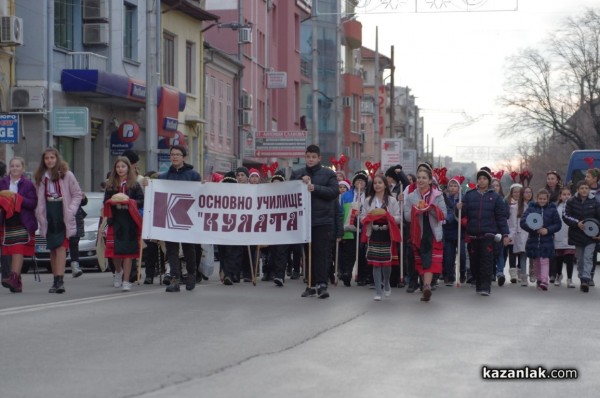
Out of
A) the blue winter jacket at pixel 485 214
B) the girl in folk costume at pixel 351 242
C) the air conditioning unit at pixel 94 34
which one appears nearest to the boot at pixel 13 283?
the girl in folk costume at pixel 351 242

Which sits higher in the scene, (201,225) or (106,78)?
(106,78)

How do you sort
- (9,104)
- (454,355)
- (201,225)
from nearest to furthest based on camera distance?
(454,355), (201,225), (9,104)

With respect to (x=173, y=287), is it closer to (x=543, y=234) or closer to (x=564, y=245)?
(x=543, y=234)

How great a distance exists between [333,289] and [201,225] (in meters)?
2.31

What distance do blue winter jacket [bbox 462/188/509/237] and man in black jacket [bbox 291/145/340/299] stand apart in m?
3.05

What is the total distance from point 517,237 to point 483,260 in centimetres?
355

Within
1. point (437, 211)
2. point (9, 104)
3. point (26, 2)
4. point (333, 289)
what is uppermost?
point (26, 2)

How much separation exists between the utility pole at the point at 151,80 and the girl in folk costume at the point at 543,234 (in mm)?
13216

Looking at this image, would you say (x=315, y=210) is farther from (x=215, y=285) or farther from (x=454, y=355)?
(x=454, y=355)

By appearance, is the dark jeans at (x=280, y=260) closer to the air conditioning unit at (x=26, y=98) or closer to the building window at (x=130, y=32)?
the air conditioning unit at (x=26, y=98)

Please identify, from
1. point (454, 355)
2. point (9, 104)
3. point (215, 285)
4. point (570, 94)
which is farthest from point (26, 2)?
point (570, 94)

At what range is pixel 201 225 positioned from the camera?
19.0 metres

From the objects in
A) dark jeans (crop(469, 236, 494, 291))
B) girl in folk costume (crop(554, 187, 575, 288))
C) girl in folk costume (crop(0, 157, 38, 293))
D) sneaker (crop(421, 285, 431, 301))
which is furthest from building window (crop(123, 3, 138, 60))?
sneaker (crop(421, 285, 431, 301))

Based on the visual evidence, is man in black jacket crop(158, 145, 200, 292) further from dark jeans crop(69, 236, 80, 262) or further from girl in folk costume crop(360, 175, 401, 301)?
dark jeans crop(69, 236, 80, 262)
